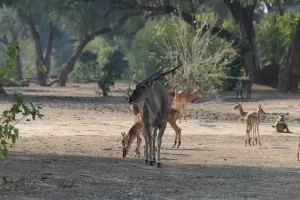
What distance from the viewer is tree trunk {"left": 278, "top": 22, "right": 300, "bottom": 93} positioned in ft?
133

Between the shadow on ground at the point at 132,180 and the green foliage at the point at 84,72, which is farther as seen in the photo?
the green foliage at the point at 84,72

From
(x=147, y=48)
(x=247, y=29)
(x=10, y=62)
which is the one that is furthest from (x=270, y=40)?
(x=10, y=62)

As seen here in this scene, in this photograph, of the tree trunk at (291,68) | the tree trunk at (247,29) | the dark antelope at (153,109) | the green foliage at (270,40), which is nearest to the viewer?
the dark antelope at (153,109)

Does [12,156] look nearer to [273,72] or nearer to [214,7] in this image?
[273,72]

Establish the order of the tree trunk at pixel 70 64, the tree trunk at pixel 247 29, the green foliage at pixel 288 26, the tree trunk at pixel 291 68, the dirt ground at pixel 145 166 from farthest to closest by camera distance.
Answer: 1. the tree trunk at pixel 70 64
2. the tree trunk at pixel 247 29
3. the green foliage at pixel 288 26
4. the tree trunk at pixel 291 68
5. the dirt ground at pixel 145 166

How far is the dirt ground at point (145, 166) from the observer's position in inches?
436

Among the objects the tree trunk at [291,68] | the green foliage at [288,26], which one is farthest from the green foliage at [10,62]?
the green foliage at [288,26]

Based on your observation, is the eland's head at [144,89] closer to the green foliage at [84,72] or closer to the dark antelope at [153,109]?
the dark antelope at [153,109]

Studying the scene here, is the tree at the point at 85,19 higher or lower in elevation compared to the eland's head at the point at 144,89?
higher

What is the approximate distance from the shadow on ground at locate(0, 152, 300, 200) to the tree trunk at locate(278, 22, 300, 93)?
27.0 meters

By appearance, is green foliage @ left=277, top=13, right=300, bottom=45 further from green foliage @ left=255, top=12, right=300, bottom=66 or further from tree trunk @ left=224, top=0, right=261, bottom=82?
green foliage @ left=255, top=12, right=300, bottom=66

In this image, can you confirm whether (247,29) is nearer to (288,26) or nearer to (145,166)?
(288,26)

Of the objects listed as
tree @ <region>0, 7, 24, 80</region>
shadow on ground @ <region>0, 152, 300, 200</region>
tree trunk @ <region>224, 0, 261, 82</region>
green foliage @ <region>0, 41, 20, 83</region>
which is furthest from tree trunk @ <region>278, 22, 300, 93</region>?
tree @ <region>0, 7, 24, 80</region>

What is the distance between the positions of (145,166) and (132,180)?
1970 mm
